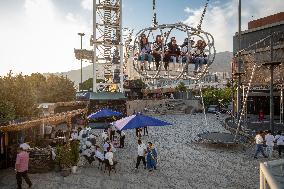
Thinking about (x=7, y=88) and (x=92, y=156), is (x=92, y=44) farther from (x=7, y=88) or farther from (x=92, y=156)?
(x=92, y=156)

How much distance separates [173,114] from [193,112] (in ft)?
14.5

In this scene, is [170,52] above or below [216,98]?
above

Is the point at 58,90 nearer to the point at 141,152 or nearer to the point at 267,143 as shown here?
the point at 141,152

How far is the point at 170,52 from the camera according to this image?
1384cm

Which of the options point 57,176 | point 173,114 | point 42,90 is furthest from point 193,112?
point 57,176

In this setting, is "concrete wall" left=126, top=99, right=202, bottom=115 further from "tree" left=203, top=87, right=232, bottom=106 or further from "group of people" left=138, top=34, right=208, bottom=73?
"group of people" left=138, top=34, right=208, bottom=73

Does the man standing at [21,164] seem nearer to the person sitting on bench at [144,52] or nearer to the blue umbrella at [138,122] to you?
the blue umbrella at [138,122]

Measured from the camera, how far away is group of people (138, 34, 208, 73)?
42.3 feet

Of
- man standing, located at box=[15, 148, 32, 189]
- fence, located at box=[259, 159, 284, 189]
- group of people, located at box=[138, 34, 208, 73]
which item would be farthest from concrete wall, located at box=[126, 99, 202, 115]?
fence, located at box=[259, 159, 284, 189]

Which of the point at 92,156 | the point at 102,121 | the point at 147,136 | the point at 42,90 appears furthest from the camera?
the point at 42,90

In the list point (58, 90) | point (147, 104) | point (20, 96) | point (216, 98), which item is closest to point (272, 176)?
point (20, 96)

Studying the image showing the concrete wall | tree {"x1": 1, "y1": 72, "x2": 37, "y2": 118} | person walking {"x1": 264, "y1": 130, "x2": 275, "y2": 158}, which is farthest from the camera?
the concrete wall

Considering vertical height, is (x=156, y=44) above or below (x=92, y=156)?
A: above

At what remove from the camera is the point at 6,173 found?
15.1 metres
